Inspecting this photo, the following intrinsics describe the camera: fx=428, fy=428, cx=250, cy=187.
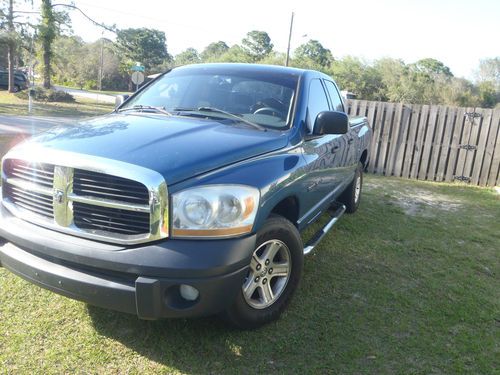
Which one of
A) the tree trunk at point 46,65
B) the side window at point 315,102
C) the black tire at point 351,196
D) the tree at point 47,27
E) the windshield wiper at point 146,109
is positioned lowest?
the black tire at point 351,196

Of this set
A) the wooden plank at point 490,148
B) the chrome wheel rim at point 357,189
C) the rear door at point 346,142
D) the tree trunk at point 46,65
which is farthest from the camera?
the tree trunk at point 46,65

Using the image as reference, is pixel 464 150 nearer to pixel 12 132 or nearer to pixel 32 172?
pixel 32 172

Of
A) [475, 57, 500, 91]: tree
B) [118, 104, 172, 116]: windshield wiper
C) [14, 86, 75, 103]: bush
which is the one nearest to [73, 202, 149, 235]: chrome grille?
[118, 104, 172, 116]: windshield wiper

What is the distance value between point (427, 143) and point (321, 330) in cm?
760

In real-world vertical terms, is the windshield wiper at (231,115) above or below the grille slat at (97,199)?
above

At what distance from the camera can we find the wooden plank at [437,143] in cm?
925

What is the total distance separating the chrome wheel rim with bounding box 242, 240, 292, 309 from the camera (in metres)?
2.84

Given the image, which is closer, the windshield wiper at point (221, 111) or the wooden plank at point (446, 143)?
the windshield wiper at point (221, 111)

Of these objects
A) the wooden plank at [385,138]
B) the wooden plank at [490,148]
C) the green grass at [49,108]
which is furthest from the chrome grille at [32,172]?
the green grass at [49,108]

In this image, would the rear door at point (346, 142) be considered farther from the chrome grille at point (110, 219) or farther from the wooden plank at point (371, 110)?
the wooden plank at point (371, 110)

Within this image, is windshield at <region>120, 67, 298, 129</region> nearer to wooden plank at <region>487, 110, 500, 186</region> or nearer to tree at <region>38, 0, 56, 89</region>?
wooden plank at <region>487, 110, 500, 186</region>

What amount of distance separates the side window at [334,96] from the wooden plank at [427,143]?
4.89 metres

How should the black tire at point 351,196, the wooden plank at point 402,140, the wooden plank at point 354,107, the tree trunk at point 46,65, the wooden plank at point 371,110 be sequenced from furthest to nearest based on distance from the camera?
the tree trunk at point 46,65, the wooden plank at point 354,107, the wooden plank at point 371,110, the wooden plank at point 402,140, the black tire at point 351,196

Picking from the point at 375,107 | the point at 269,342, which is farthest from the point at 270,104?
the point at 375,107
